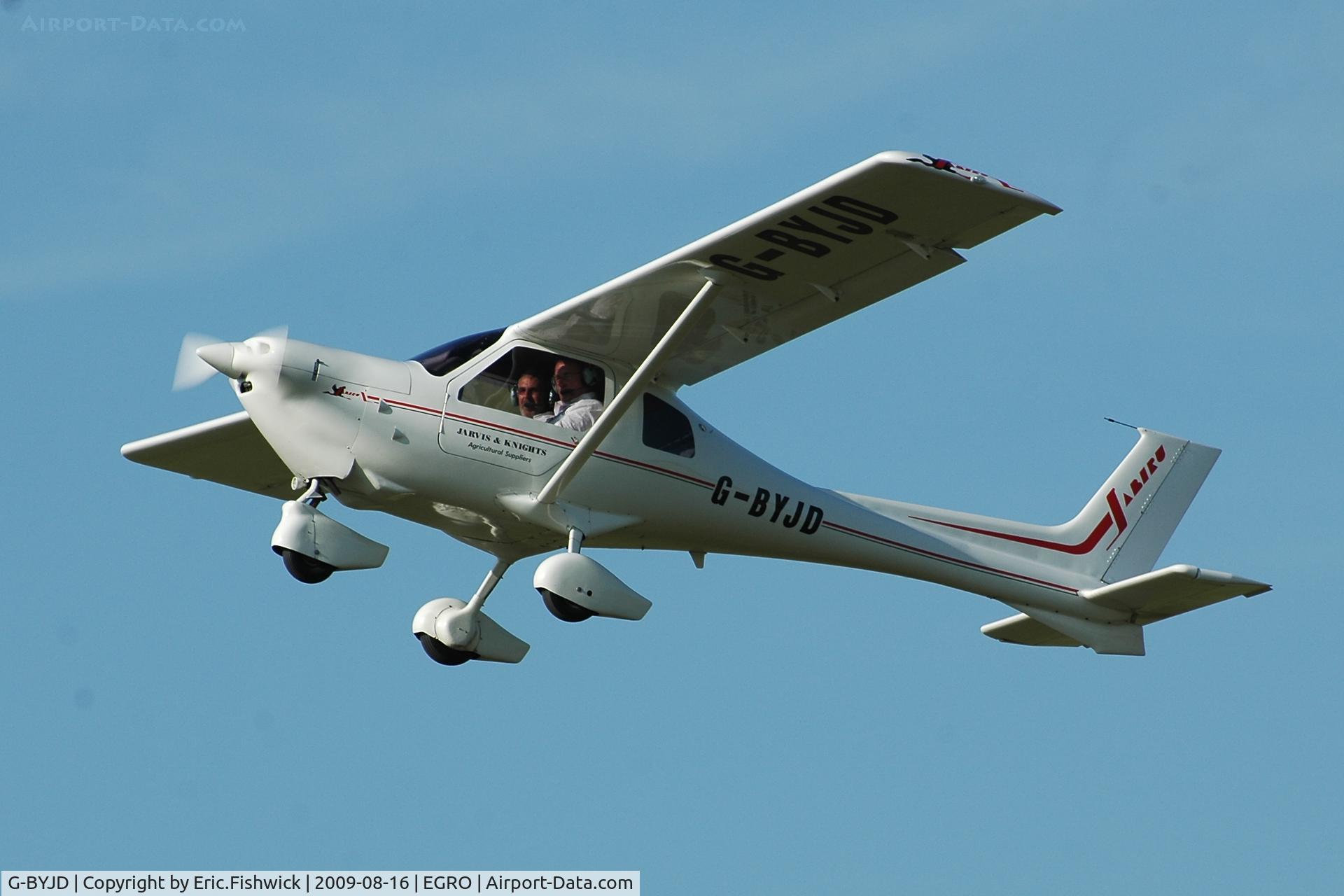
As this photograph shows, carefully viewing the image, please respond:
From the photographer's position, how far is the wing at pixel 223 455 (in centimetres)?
1418

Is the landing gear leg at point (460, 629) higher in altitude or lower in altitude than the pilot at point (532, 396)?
lower

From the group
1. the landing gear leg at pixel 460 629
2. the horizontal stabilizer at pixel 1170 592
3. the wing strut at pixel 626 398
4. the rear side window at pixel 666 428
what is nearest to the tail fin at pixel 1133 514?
the horizontal stabilizer at pixel 1170 592

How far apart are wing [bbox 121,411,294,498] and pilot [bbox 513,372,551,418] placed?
7.42ft

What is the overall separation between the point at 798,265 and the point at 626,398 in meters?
1.42

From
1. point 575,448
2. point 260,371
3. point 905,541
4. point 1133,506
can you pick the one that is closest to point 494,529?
point 575,448

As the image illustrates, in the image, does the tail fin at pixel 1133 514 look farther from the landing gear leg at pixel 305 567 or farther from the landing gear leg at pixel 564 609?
the landing gear leg at pixel 305 567

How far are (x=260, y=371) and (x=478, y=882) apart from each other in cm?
360

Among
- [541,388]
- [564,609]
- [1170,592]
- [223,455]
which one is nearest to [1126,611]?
[1170,592]

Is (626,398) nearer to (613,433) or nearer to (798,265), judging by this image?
(613,433)

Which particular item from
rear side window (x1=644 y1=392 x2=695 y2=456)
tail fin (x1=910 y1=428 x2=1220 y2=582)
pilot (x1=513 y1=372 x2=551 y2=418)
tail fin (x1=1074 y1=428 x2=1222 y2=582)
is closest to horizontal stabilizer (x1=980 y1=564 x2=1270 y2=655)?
tail fin (x1=910 y1=428 x2=1220 y2=582)

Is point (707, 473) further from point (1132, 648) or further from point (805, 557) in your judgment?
point (1132, 648)

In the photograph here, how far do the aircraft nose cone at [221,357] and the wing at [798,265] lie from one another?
1.88m

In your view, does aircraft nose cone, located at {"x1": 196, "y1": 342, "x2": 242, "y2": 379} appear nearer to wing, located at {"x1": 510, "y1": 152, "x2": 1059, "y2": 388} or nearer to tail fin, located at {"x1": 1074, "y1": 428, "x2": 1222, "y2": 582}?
wing, located at {"x1": 510, "y1": 152, "x2": 1059, "y2": 388}

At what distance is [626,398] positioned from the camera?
41.9 ft
